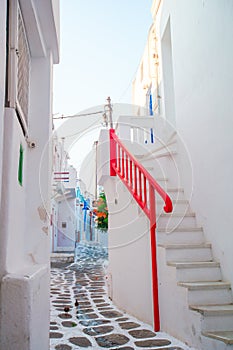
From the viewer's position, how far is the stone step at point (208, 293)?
293cm

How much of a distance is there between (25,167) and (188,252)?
83.1 inches

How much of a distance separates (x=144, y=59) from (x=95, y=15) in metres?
2.79

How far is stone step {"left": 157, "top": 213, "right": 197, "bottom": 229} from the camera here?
383cm

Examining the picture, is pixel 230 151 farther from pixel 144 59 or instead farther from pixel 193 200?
pixel 144 59

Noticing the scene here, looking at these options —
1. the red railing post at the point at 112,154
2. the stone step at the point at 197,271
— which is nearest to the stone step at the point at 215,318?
the stone step at the point at 197,271

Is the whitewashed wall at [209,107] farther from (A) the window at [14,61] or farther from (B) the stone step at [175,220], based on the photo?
(A) the window at [14,61]

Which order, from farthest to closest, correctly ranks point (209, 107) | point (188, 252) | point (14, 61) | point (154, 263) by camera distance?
point (209, 107), point (188, 252), point (154, 263), point (14, 61)

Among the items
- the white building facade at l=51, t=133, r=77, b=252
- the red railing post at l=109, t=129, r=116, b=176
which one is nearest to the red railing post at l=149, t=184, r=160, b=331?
the red railing post at l=109, t=129, r=116, b=176

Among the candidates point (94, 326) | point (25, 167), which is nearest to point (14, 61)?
point (25, 167)

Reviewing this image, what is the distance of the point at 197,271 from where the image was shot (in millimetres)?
3270

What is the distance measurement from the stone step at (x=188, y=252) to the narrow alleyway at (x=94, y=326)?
784mm

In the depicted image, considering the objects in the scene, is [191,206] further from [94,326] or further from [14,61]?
[14,61]

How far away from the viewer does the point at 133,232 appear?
414 centimetres

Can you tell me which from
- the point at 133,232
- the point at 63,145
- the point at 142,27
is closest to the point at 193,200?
the point at 133,232
